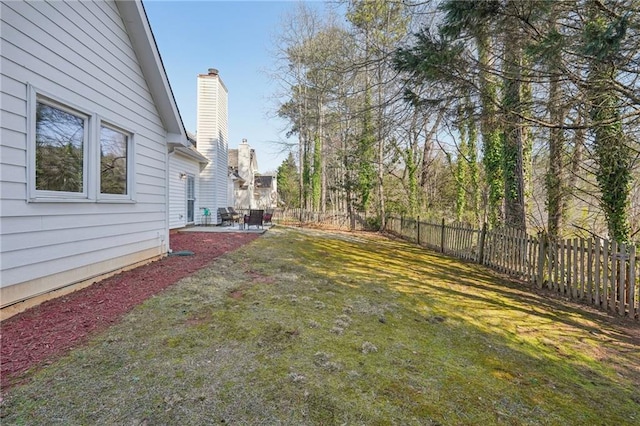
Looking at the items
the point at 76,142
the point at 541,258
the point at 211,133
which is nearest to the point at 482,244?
the point at 541,258

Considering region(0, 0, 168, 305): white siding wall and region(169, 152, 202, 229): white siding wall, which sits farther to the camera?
region(169, 152, 202, 229): white siding wall

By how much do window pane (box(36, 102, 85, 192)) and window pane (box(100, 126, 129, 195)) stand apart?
1.51 ft

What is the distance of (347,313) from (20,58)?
5025 millimetres

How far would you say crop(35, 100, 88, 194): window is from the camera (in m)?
3.86

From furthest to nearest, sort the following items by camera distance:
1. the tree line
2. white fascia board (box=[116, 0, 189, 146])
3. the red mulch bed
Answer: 1. white fascia board (box=[116, 0, 189, 146])
2. the tree line
3. the red mulch bed

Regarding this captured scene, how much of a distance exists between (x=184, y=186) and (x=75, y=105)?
8670 millimetres

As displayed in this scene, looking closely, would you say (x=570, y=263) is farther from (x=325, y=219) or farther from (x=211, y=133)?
(x=325, y=219)

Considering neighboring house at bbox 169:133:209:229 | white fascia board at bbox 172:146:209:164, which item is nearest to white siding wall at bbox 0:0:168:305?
neighboring house at bbox 169:133:209:229

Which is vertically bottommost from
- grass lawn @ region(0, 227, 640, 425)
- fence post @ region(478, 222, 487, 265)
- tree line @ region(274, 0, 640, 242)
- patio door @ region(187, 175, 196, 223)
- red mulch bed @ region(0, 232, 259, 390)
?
grass lawn @ region(0, 227, 640, 425)

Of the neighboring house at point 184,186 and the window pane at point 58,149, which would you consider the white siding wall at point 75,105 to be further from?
the neighboring house at point 184,186

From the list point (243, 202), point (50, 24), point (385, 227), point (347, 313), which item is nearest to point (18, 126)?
point (50, 24)

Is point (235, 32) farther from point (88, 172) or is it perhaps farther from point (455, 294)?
point (455, 294)

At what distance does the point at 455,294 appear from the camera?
5.55 metres

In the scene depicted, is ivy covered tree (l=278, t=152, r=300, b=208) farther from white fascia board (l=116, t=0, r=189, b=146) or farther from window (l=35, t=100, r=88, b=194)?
window (l=35, t=100, r=88, b=194)
